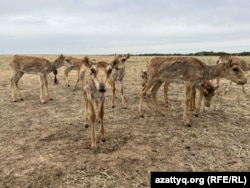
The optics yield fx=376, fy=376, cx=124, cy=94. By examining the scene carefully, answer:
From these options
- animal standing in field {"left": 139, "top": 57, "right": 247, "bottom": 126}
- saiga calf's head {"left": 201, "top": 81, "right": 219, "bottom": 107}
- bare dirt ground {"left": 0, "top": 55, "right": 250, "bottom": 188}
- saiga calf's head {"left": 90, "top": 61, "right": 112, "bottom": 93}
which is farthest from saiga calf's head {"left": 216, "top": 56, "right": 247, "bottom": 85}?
saiga calf's head {"left": 90, "top": 61, "right": 112, "bottom": 93}

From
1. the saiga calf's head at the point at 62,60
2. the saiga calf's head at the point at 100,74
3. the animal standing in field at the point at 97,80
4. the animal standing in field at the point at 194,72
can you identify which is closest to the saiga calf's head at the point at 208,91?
the animal standing in field at the point at 194,72

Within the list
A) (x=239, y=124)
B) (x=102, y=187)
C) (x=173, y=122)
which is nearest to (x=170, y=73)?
(x=173, y=122)

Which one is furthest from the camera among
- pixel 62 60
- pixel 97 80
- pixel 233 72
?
pixel 62 60

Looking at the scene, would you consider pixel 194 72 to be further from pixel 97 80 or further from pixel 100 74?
pixel 97 80

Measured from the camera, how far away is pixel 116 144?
29.2 ft

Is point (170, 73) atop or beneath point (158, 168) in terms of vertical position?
atop

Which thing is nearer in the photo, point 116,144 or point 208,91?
point 116,144

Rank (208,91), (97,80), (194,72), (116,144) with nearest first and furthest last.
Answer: (97,80), (116,144), (194,72), (208,91)

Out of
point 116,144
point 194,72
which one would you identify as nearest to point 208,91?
point 194,72

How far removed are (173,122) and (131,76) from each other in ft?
38.0

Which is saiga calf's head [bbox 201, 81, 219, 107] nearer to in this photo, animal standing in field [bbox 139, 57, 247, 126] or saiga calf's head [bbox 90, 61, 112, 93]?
animal standing in field [bbox 139, 57, 247, 126]

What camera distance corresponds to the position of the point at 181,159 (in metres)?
8.09

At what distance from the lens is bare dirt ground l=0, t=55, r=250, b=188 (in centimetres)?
740

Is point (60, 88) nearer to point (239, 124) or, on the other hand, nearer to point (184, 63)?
point (184, 63)
